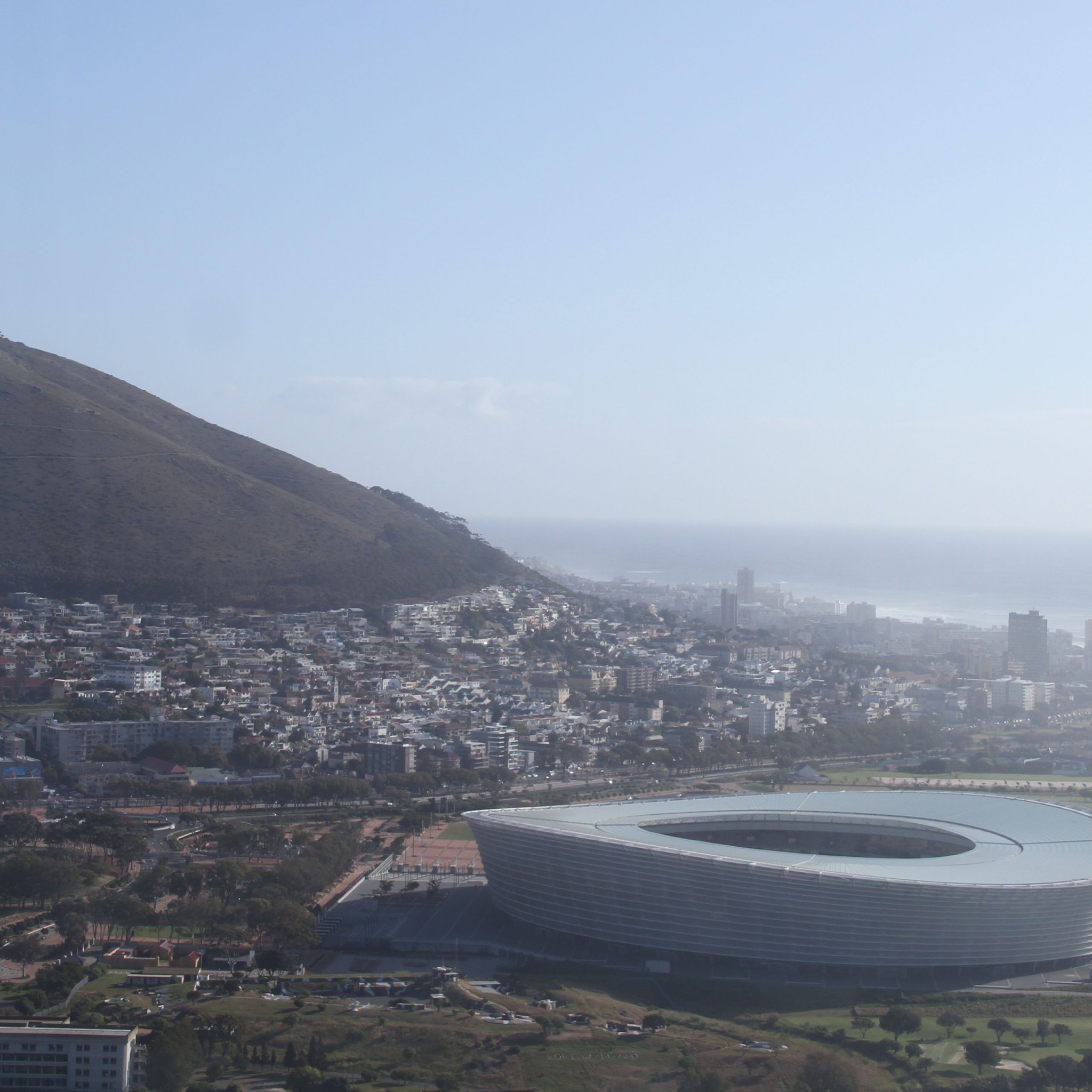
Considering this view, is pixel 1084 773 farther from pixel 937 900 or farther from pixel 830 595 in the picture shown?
pixel 830 595

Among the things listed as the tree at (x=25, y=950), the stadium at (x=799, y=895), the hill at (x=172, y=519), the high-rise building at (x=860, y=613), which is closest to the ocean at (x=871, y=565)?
the high-rise building at (x=860, y=613)

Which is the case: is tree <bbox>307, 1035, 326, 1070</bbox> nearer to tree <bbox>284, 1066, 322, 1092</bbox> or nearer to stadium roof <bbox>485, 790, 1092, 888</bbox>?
tree <bbox>284, 1066, 322, 1092</bbox>

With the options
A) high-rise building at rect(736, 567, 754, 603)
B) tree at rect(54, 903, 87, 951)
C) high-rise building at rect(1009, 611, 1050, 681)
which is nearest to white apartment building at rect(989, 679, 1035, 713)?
high-rise building at rect(1009, 611, 1050, 681)

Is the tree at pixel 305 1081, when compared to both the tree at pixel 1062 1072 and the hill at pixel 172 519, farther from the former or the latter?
the hill at pixel 172 519

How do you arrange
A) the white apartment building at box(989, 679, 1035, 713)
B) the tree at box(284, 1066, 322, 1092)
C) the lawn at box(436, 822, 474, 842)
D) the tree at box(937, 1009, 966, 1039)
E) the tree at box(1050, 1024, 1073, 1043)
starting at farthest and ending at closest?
the white apartment building at box(989, 679, 1035, 713) → the lawn at box(436, 822, 474, 842) → the tree at box(937, 1009, 966, 1039) → the tree at box(1050, 1024, 1073, 1043) → the tree at box(284, 1066, 322, 1092)

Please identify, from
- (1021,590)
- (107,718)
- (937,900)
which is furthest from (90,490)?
(1021,590)

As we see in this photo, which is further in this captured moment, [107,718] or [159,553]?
[159,553]
